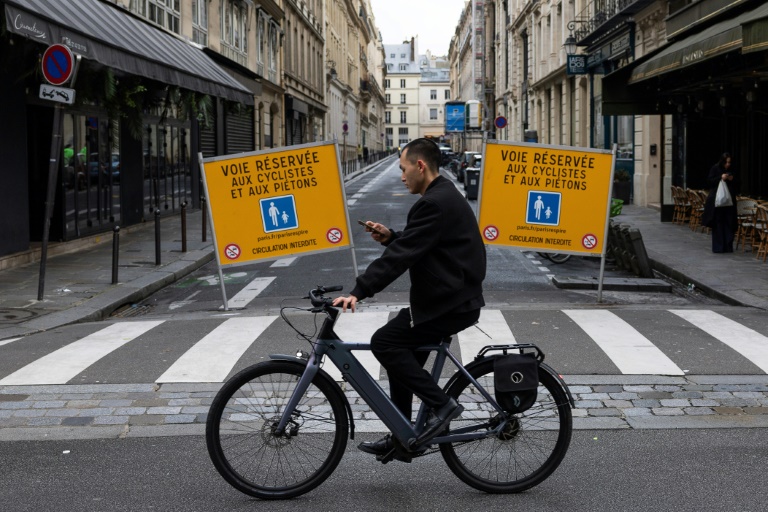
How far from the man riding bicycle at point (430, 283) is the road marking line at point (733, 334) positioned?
3851 millimetres

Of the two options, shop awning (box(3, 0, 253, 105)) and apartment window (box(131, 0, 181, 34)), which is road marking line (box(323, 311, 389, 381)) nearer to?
shop awning (box(3, 0, 253, 105))

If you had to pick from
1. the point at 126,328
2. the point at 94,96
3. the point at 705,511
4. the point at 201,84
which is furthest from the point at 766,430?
the point at 201,84

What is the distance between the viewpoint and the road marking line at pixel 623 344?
7.48m

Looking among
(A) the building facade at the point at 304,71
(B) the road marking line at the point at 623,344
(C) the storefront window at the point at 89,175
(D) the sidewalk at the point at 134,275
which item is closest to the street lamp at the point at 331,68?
(A) the building facade at the point at 304,71

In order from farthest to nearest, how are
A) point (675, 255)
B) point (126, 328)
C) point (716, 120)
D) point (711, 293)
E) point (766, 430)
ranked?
point (716, 120) < point (675, 255) < point (711, 293) < point (126, 328) < point (766, 430)

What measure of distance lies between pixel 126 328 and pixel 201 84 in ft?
Result: 36.3

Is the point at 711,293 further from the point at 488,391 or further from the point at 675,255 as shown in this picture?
the point at 488,391

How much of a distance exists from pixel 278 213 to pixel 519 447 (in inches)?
270

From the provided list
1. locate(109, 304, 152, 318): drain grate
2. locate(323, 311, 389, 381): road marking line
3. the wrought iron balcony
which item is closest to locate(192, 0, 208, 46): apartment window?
the wrought iron balcony

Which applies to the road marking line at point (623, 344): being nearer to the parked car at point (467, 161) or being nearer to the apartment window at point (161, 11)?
the apartment window at point (161, 11)

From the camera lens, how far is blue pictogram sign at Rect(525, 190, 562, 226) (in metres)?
11.3

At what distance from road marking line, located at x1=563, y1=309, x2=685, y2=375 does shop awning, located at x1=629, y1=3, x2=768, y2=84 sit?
4.61m

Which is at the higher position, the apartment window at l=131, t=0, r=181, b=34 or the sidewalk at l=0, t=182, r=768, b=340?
the apartment window at l=131, t=0, r=181, b=34

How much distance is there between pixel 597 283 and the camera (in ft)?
40.3
